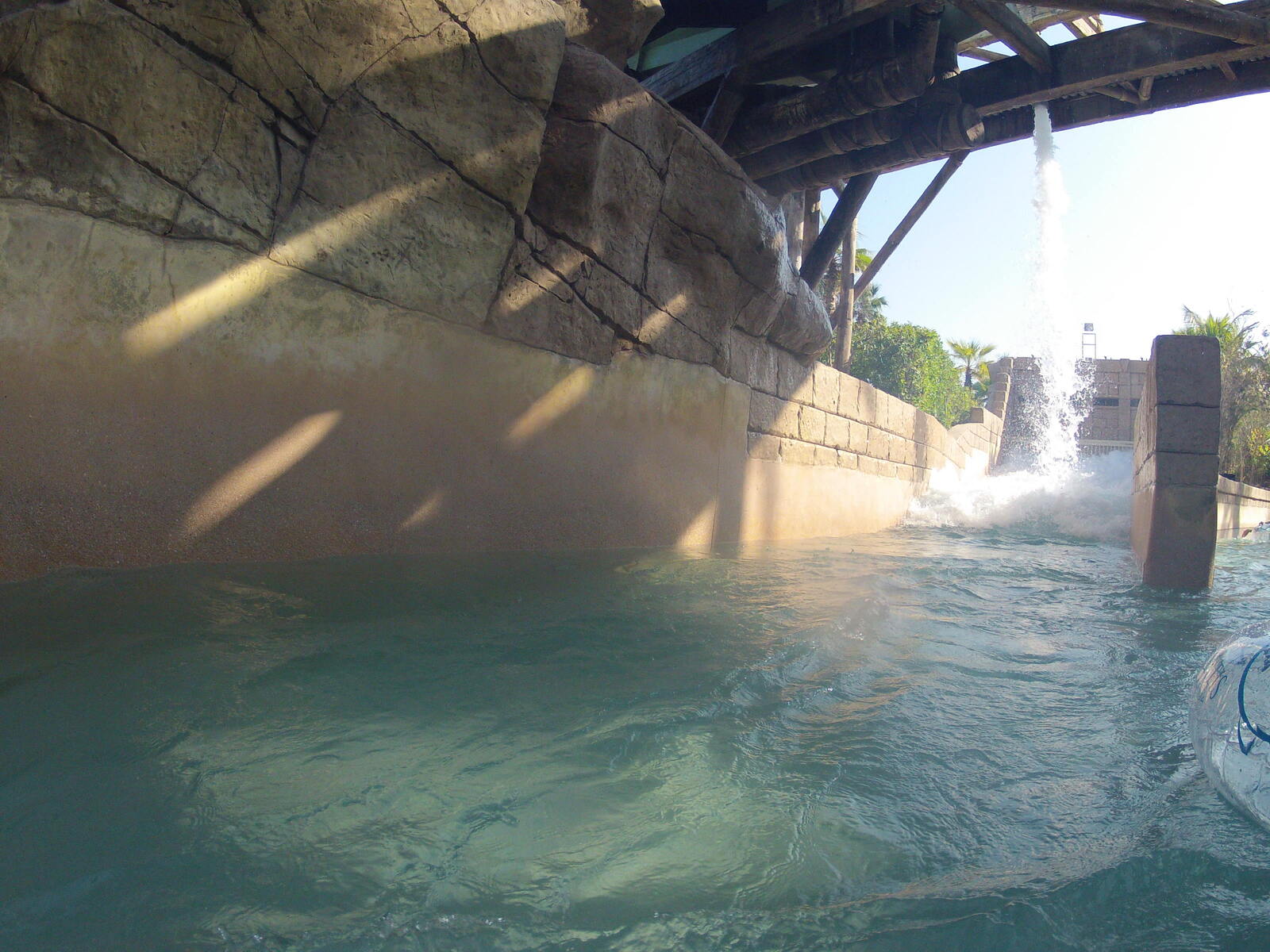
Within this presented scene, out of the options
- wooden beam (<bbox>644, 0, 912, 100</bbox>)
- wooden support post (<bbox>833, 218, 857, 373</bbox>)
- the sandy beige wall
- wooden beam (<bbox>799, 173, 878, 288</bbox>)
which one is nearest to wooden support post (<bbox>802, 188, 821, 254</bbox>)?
wooden support post (<bbox>833, 218, 857, 373</bbox>)

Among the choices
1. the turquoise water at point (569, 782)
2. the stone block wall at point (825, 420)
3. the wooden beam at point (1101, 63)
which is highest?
the wooden beam at point (1101, 63)

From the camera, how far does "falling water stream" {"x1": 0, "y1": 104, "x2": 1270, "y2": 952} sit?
4.43ft

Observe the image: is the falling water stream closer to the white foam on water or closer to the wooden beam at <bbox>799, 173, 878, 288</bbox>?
the wooden beam at <bbox>799, 173, 878, 288</bbox>

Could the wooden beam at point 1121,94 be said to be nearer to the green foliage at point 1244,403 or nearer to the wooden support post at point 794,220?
the wooden support post at point 794,220

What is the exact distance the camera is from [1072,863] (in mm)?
1578

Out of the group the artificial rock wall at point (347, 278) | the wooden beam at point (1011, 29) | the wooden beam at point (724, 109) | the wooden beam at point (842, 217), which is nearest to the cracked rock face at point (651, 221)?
the artificial rock wall at point (347, 278)

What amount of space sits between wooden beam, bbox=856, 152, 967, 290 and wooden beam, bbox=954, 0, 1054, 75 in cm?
268

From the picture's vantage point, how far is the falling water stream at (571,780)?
1.35 metres

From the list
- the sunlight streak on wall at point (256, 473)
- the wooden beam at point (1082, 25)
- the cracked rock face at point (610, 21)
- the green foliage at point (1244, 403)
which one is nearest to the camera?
the sunlight streak on wall at point (256, 473)

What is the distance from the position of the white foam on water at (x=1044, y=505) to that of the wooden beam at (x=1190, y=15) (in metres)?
6.74

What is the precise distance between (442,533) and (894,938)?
344 centimetres

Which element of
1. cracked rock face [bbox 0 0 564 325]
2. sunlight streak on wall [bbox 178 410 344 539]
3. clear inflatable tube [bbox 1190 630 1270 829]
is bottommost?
clear inflatable tube [bbox 1190 630 1270 829]

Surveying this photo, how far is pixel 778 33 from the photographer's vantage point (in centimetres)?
570

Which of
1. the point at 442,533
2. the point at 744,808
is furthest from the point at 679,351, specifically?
the point at 744,808
